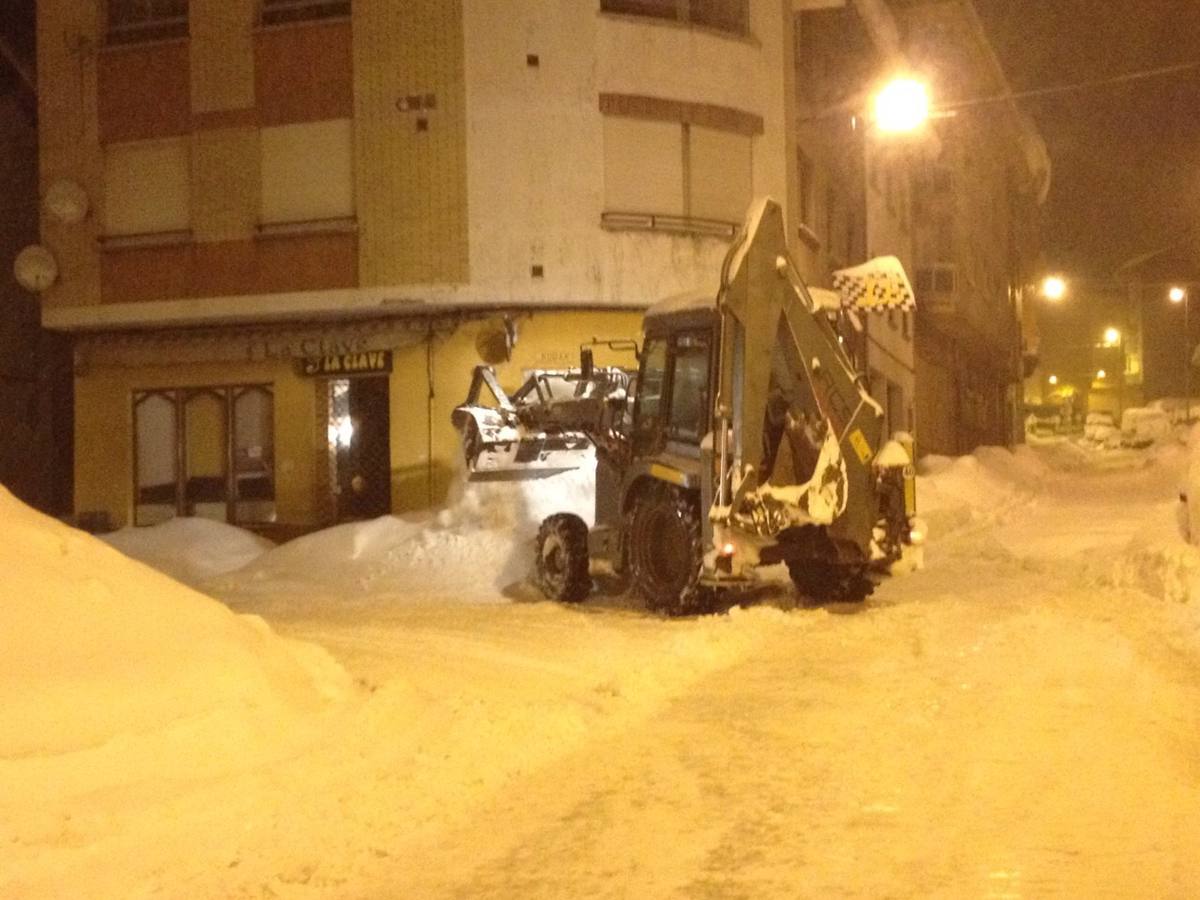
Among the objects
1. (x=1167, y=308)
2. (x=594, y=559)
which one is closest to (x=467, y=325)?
(x=594, y=559)

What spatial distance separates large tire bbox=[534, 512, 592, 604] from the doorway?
835 cm

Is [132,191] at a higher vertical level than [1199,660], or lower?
higher

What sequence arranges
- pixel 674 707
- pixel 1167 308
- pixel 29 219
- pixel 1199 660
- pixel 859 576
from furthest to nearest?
pixel 1167 308, pixel 29 219, pixel 859 576, pixel 1199 660, pixel 674 707

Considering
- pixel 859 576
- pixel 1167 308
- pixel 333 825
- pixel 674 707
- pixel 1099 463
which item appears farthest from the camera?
pixel 1167 308

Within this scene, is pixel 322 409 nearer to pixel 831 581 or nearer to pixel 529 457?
pixel 529 457

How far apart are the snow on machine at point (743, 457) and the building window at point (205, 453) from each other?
9904 mm

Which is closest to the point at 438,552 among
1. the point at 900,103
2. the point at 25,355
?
the point at 900,103

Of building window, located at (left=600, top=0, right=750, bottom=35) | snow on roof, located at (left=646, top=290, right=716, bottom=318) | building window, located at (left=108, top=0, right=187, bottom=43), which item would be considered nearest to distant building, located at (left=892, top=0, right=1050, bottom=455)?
building window, located at (left=600, top=0, right=750, bottom=35)

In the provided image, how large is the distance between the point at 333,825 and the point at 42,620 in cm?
182

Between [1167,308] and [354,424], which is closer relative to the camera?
[354,424]

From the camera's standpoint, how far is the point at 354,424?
23.5 m

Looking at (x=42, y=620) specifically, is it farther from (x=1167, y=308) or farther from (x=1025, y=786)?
(x=1167, y=308)

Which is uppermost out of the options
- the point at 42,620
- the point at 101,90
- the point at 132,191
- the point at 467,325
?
the point at 101,90

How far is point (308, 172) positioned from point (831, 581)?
11706 mm
